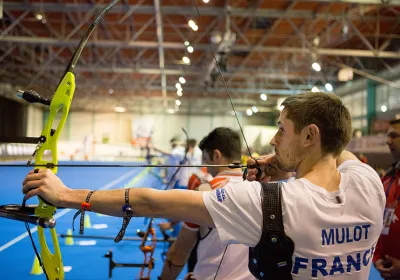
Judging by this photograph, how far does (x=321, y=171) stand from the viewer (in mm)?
1090

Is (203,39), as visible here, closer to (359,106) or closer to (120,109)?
(359,106)

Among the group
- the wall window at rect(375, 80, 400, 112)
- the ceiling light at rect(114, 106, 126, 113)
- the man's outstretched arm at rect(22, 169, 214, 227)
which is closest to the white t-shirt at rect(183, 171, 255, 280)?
the man's outstretched arm at rect(22, 169, 214, 227)

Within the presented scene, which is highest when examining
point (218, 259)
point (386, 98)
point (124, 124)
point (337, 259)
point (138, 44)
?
point (138, 44)

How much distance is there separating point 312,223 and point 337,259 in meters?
0.15

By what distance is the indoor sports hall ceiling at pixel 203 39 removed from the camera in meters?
9.10

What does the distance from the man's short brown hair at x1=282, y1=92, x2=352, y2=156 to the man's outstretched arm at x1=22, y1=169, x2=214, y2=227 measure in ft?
1.22

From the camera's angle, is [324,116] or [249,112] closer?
[324,116]

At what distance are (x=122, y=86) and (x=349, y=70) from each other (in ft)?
39.7

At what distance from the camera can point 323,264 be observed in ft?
3.26

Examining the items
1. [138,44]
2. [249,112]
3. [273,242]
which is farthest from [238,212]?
[249,112]

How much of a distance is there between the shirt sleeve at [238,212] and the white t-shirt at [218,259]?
73cm

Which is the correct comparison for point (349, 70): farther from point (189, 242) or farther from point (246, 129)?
point (189, 242)

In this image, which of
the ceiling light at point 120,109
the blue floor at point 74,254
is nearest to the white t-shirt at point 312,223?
the blue floor at point 74,254

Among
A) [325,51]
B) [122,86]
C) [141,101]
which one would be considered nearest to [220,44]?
[325,51]
